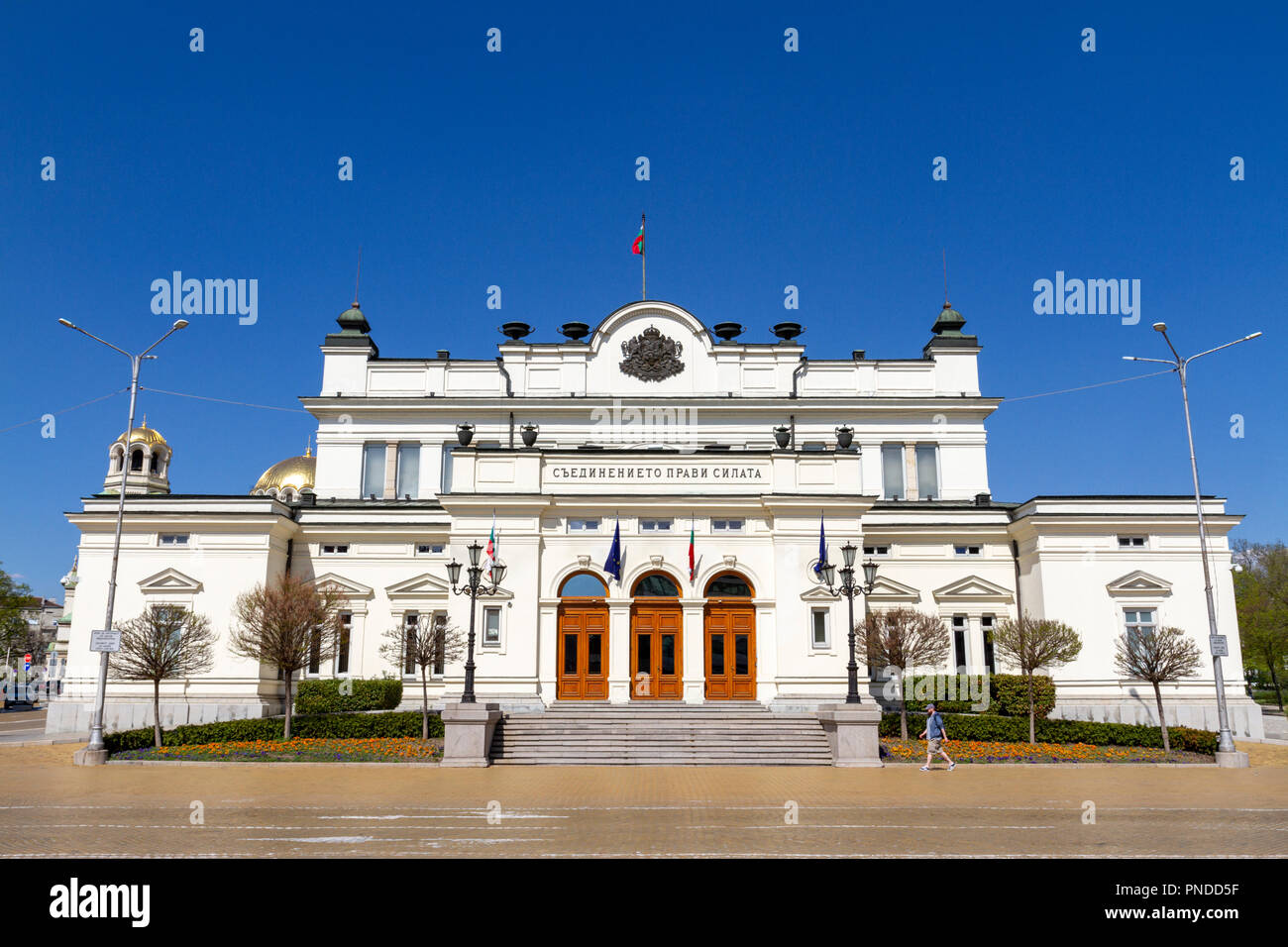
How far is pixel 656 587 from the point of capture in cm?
3378

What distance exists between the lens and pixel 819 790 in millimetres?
20812

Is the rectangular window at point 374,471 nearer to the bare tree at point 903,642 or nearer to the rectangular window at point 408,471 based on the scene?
the rectangular window at point 408,471

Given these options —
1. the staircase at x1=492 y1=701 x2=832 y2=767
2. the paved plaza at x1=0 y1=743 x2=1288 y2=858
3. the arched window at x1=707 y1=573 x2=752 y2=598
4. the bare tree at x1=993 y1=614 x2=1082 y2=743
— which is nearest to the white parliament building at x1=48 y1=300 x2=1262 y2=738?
the arched window at x1=707 y1=573 x2=752 y2=598

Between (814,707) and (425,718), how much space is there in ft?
41.2

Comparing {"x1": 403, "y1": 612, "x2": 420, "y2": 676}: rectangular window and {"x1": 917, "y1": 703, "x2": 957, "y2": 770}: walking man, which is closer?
{"x1": 917, "y1": 703, "x2": 957, "y2": 770}: walking man

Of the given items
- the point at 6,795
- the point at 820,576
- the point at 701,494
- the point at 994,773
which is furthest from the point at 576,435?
the point at 6,795

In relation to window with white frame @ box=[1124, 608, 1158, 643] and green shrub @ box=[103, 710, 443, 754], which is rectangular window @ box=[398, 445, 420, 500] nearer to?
green shrub @ box=[103, 710, 443, 754]

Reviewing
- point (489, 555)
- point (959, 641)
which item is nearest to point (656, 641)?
point (489, 555)

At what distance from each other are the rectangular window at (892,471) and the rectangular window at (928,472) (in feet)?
2.95

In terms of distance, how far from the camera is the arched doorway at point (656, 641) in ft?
109

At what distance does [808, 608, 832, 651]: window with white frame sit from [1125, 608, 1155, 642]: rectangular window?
13139 millimetres

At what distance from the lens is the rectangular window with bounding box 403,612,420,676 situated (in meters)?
35.0

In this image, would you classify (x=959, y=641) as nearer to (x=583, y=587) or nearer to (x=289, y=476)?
(x=583, y=587)
